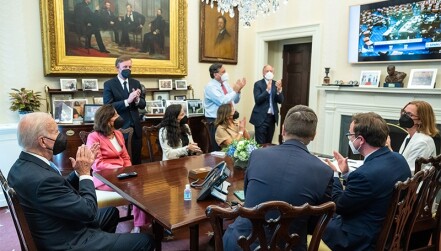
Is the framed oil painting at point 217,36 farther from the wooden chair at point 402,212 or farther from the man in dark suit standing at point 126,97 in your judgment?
the wooden chair at point 402,212

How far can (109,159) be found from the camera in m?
2.59

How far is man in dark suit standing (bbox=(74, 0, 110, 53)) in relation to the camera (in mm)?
3812

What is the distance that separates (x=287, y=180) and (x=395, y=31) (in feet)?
11.6

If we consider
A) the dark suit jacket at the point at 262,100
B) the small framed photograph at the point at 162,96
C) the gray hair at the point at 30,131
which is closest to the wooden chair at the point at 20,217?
the gray hair at the point at 30,131

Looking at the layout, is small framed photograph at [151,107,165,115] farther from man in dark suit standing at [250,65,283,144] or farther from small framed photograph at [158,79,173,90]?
man in dark suit standing at [250,65,283,144]

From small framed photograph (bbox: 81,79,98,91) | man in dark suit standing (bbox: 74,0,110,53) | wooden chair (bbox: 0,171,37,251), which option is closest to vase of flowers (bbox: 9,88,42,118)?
small framed photograph (bbox: 81,79,98,91)

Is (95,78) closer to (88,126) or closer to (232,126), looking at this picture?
(88,126)

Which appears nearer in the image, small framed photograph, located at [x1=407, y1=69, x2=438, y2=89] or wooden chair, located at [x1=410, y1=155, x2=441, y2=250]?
wooden chair, located at [x1=410, y1=155, x2=441, y2=250]

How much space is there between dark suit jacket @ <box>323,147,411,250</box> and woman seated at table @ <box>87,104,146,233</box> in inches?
57.2

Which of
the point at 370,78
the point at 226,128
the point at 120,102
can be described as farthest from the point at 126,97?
the point at 370,78

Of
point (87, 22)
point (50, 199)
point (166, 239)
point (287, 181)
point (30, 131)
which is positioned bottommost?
point (166, 239)

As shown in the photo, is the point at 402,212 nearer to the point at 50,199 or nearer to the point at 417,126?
the point at 417,126

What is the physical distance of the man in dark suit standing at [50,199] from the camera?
1.43 meters

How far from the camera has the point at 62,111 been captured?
3.72m
